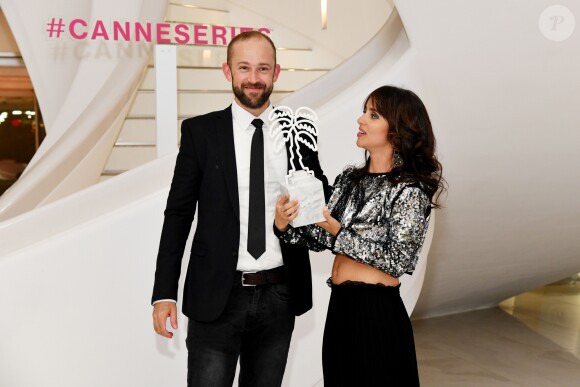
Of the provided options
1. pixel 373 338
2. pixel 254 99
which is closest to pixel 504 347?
pixel 373 338

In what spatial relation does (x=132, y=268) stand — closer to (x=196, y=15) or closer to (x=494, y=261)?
(x=494, y=261)

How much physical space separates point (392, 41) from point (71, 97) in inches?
144

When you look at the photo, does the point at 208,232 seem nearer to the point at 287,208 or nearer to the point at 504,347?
the point at 287,208

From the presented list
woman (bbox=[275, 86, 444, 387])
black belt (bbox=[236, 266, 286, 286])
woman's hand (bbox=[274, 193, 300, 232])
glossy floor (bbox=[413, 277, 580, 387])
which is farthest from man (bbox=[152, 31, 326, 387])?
glossy floor (bbox=[413, 277, 580, 387])

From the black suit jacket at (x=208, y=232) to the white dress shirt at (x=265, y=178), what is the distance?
0.03 metres

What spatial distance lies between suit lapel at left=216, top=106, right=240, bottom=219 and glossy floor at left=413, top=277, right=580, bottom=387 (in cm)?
264

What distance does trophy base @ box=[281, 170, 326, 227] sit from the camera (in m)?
2.01

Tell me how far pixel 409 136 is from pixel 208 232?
2.30 ft

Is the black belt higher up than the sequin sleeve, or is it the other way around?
the sequin sleeve

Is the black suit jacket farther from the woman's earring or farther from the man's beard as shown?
the woman's earring

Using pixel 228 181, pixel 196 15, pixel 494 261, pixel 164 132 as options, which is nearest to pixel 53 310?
pixel 228 181

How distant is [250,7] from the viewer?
788 cm

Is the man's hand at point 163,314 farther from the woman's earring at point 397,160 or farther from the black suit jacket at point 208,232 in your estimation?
the woman's earring at point 397,160

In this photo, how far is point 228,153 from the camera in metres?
2.36
